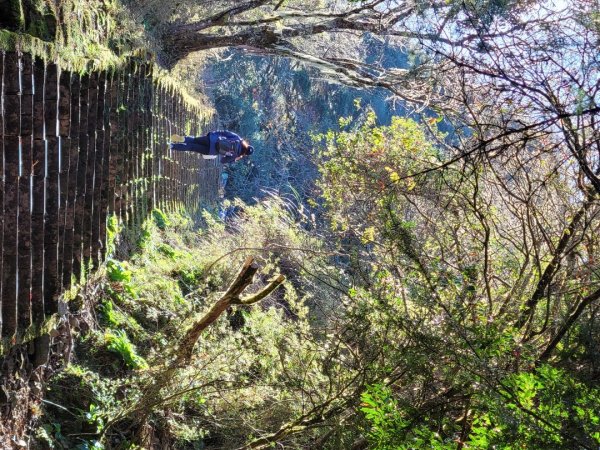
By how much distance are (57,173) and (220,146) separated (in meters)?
5.13

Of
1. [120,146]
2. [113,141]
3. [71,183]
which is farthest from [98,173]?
[120,146]

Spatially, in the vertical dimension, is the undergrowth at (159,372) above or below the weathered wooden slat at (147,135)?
below

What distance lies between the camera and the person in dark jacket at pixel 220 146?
9.69 meters

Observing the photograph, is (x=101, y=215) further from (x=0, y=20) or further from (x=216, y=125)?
(x=216, y=125)

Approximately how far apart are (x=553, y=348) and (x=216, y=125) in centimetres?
1247

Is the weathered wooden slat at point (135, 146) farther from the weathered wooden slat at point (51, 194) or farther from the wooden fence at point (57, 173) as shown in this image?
the weathered wooden slat at point (51, 194)

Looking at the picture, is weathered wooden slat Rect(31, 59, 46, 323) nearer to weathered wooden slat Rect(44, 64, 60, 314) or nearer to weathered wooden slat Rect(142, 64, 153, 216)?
weathered wooden slat Rect(44, 64, 60, 314)

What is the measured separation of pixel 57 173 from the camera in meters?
4.63

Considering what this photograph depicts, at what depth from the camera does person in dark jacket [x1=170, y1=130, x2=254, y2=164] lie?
969cm

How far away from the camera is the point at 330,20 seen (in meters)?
11.0

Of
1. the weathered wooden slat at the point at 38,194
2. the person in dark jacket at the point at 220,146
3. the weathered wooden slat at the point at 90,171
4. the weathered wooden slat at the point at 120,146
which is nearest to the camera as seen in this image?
the weathered wooden slat at the point at 38,194

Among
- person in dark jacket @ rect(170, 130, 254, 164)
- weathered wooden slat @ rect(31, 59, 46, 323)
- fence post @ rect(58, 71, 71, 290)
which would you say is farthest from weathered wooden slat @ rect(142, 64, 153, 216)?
weathered wooden slat @ rect(31, 59, 46, 323)

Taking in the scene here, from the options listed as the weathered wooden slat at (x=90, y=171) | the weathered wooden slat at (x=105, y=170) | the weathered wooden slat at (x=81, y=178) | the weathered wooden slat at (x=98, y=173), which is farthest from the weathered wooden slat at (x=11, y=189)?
the weathered wooden slat at (x=105, y=170)

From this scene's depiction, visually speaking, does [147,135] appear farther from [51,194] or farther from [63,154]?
[51,194]
